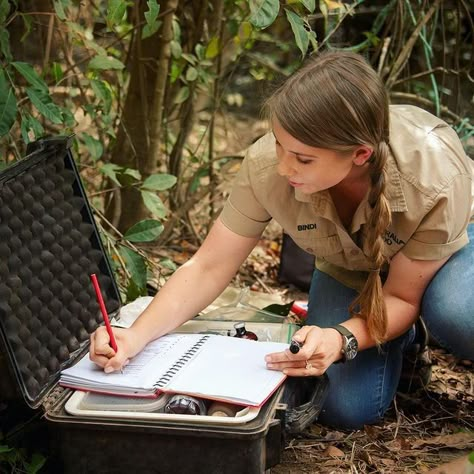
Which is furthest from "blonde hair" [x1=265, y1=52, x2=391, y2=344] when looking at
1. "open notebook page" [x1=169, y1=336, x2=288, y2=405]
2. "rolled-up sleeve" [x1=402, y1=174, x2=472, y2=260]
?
"open notebook page" [x1=169, y1=336, x2=288, y2=405]

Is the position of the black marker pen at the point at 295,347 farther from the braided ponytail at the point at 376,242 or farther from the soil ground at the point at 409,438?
the soil ground at the point at 409,438

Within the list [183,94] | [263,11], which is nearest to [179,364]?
[263,11]

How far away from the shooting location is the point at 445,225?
2.10 m

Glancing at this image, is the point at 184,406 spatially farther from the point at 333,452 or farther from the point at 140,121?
the point at 140,121

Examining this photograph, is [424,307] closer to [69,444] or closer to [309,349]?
[309,349]

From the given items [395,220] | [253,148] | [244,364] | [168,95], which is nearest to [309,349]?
[244,364]

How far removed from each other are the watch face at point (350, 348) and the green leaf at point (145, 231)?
0.76 m

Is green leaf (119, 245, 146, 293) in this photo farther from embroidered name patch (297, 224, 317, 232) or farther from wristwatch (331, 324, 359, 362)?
wristwatch (331, 324, 359, 362)

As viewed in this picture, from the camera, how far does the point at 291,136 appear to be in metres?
1.92

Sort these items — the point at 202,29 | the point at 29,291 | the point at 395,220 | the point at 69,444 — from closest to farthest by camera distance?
the point at 69,444, the point at 29,291, the point at 395,220, the point at 202,29

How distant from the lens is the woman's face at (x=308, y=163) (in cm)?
193

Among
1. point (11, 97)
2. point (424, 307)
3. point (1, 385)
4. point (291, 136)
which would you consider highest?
point (11, 97)

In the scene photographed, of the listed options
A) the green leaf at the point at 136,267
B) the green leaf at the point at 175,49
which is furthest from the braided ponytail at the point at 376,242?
the green leaf at the point at 175,49

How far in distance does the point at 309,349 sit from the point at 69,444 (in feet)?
1.79
